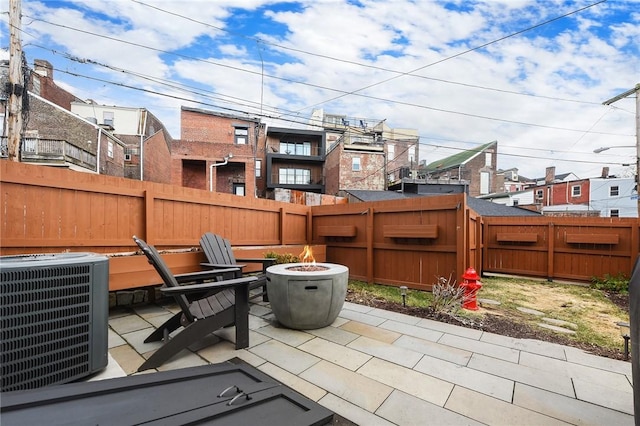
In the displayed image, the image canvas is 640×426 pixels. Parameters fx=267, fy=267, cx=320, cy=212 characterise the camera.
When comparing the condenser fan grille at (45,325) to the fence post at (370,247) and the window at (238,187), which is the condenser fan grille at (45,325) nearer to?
the fence post at (370,247)

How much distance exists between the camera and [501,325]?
3213mm

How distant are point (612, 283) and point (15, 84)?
1477 centimetres

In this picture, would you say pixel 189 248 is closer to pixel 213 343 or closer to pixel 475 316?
pixel 213 343

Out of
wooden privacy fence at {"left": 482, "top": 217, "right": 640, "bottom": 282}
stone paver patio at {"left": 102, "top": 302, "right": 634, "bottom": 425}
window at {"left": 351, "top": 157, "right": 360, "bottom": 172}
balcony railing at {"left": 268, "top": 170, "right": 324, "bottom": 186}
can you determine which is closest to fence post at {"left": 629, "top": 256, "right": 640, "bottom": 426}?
stone paver patio at {"left": 102, "top": 302, "right": 634, "bottom": 425}

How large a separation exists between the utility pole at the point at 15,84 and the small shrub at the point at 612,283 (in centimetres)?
1421

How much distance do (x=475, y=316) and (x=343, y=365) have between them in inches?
89.9

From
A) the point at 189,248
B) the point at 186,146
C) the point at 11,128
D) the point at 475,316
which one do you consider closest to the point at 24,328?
the point at 189,248

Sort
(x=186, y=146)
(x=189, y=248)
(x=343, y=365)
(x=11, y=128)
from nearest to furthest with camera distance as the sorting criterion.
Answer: (x=343, y=365)
(x=189, y=248)
(x=11, y=128)
(x=186, y=146)

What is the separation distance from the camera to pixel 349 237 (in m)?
5.92

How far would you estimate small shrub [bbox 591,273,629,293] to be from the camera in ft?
17.7

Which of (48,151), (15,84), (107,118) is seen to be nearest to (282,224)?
(15,84)

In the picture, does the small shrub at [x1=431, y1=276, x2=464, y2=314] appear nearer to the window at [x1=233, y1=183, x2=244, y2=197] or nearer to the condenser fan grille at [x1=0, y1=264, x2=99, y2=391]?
the condenser fan grille at [x1=0, y1=264, x2=99, y2=391]

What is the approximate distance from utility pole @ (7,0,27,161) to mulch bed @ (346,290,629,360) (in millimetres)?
9498

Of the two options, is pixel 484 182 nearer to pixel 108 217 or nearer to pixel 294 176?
pixel 294 176
